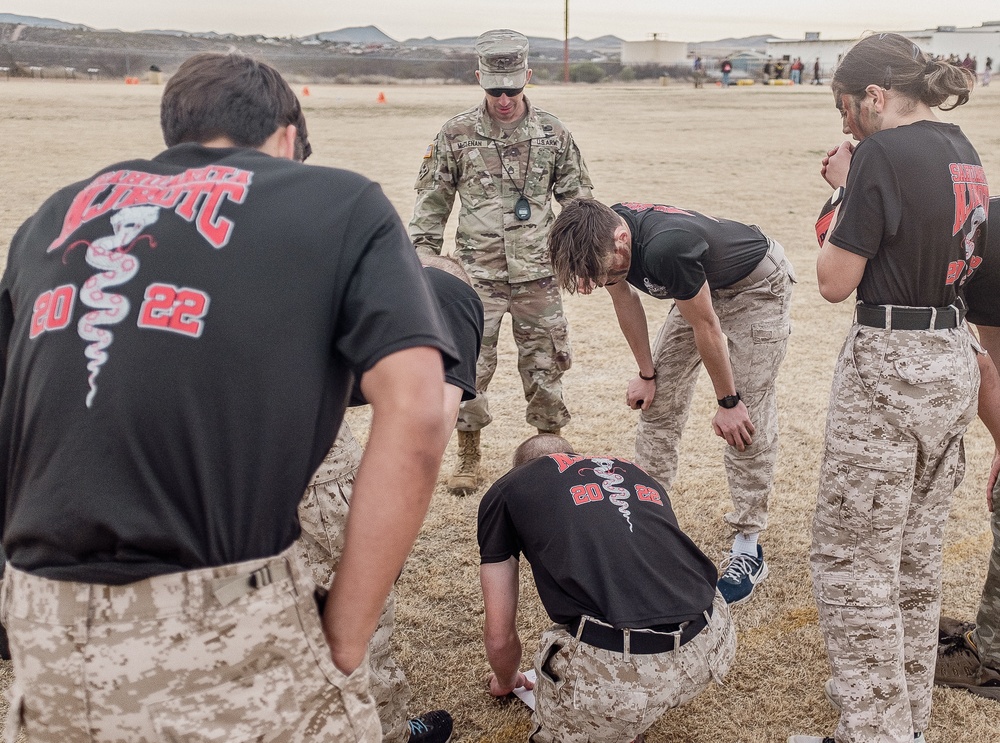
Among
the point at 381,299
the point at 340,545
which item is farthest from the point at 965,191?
the point at 340,545

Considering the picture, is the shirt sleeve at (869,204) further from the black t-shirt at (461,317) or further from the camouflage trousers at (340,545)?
the camouflage trousers at (340,545)

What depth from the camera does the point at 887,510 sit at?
2650 mm

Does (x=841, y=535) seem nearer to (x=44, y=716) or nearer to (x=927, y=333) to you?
(x=927, y=333)

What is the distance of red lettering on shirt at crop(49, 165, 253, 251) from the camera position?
1.36 metres

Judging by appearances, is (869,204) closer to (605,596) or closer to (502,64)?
(605,596)

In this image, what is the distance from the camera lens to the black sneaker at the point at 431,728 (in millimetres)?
2906

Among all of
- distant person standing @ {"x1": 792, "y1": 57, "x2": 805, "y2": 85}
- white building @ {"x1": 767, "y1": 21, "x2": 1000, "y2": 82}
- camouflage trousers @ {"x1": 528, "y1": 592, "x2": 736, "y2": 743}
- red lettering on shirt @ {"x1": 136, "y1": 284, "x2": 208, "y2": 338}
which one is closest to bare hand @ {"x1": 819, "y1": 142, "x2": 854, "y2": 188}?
camouflage trousers @ {"x1": 528, "y1": 592, "x2": 736, "y2": 743}

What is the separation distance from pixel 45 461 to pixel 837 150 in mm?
2523

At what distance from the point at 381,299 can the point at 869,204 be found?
Result: 1670mm

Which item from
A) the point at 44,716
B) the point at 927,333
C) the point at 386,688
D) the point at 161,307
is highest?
the point at 161,307

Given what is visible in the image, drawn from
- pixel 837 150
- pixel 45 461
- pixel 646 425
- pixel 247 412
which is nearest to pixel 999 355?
pixel 837 150

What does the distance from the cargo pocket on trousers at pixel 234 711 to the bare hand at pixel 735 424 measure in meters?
2.61

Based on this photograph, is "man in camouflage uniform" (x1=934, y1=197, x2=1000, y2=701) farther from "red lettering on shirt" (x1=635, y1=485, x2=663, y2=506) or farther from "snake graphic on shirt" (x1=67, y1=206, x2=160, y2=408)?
"snake graphic on shirt" (x1=67, y1=206, x2=160, y2=408)

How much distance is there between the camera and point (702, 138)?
22359 mm
